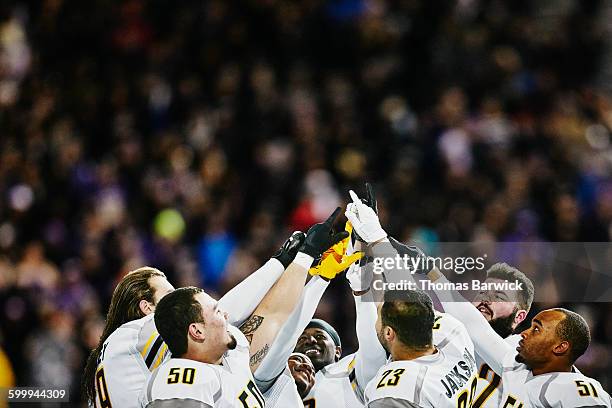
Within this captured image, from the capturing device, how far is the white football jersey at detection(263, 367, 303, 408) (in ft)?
20.6

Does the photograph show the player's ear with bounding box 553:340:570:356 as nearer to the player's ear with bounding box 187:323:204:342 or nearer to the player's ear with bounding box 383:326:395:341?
the player's ear with bounding box 383:326:395:341

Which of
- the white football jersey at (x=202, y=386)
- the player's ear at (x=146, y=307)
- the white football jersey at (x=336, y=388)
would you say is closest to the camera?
the white football jersey at (x=202, y=386)

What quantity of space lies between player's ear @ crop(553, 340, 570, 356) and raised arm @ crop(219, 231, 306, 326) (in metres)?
1.45

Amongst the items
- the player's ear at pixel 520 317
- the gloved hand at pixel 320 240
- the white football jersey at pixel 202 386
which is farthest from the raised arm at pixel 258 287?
the player's ear at pixel 520 317

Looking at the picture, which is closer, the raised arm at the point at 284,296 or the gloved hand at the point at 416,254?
the raised arm at the point at 284,296

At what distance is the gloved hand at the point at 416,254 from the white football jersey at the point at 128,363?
4.49ft

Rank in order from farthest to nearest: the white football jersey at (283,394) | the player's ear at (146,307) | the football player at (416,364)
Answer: the player's ear at (146,307), the white football jersey at (283,394), the football player at (416,364)

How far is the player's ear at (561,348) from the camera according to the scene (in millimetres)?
6020

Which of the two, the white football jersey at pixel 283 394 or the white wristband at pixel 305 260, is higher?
the white wristband at pixel 305 260

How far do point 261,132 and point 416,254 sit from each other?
6727mm

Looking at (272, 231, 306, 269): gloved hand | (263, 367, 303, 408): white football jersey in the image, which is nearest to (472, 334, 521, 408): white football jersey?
(263, 367, 303, 408): white football jersey

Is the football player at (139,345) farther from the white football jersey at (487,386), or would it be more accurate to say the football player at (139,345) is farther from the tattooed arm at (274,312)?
the white football jersey at (487,386)

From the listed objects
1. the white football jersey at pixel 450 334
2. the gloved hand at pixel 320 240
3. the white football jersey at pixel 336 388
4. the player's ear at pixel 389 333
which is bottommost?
the white football jersey at pixel 336 388

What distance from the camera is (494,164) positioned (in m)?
11.8
